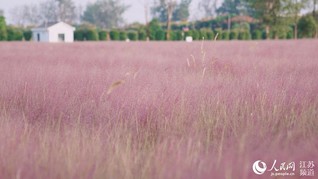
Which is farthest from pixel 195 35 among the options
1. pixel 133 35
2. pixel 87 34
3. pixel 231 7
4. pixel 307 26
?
pixel 231 7

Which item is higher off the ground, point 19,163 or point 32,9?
point 32,9

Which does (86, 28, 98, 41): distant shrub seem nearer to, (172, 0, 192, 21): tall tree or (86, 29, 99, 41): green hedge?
(86, 29, 99, 41): green hedge

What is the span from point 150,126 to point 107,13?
8157 centimetres

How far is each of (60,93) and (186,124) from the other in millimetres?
1556

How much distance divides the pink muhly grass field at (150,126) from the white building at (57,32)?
42.0 m

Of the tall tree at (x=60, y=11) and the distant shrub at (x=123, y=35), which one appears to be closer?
the distant shrub at (x=123, y=35)

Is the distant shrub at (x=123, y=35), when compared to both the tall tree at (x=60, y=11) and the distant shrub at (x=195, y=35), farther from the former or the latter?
the tall tree at (x=60, y=11)

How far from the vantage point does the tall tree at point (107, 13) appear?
269ft

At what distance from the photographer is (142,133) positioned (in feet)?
10.8

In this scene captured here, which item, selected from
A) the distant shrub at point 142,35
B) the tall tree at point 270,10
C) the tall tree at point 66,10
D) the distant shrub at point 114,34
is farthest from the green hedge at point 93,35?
the tall tree at point 66,10

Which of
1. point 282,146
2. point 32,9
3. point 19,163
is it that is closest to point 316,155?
point 282,146

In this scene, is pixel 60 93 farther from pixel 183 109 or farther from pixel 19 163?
pixel 19 163

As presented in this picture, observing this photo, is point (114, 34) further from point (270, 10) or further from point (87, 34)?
point (270, 10)

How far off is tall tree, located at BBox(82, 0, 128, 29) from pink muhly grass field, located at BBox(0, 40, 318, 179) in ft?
257
